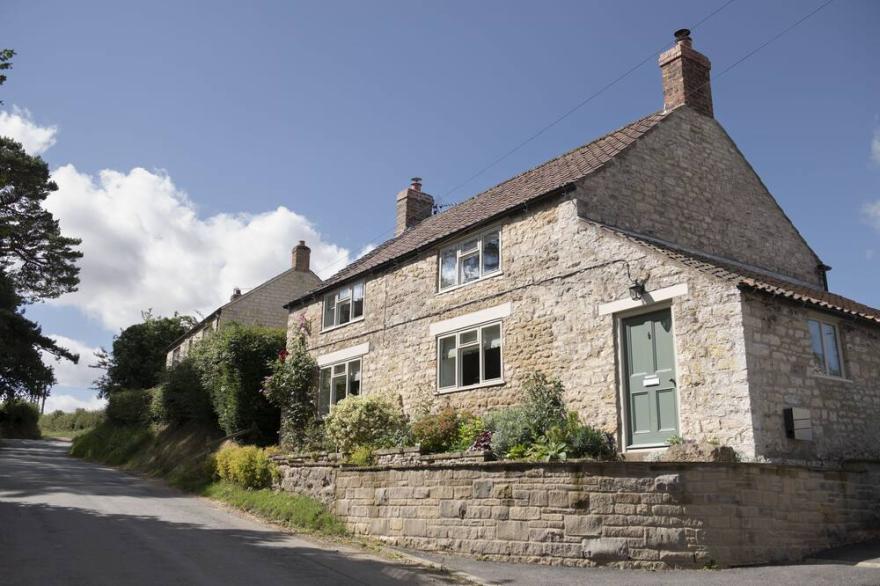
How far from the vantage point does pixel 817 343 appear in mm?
13133

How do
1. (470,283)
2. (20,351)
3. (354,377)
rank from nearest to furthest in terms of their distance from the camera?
(470,283) → (354,377) → (20,351)

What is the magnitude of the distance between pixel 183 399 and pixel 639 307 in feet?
79.8

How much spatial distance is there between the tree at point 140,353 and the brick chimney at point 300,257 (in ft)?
56.0

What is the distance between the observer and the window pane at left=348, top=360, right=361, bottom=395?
21.7m

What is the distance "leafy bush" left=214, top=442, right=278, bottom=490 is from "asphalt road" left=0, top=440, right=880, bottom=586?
3.39 m

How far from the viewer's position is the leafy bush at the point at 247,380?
1014 inches

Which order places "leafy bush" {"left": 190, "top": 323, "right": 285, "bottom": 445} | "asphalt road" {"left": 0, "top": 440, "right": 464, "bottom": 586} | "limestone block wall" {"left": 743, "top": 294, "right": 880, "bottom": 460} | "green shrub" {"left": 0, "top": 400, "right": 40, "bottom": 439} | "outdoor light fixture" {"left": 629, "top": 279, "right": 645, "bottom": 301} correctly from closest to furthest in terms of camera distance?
"asphalt road" {"left": 0, "top": 440, "right": 464, "bottom": 586}
"limestone block wall" {"left": 743, "top": 294, "right": 880, "bottom": 460}
"outdoor light fixture" {"left": 629, "top": 279, "right": 645, "bottom": 301}
"leafy bush" {"left": 190, "top": 323, "right": 285, "bottom": 445}
"green shrub" {"left": 0, "top": 400, "right": 40, "bottom": 439}

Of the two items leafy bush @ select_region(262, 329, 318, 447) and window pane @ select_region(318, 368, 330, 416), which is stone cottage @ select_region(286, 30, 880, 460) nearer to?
window pane @ select_region(318, 368, 330, 416)

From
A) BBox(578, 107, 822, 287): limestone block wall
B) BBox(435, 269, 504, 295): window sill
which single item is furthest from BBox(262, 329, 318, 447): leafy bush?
BBox(578, 107, 822, 287): limestone block wall

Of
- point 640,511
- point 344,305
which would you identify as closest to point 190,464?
point 344,305

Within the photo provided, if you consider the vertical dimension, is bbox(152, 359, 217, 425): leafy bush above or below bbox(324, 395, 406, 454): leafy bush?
above

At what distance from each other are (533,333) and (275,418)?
14.1 m

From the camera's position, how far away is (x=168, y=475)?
1057 inches

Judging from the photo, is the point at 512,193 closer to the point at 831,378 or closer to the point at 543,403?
the point at 543,403
